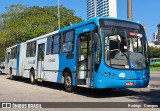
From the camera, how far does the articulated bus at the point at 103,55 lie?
1277cm

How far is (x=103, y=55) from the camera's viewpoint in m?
12.7

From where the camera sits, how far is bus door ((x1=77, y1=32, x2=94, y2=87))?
13.5 meters

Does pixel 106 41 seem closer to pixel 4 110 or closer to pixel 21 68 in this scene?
pixel 4 110

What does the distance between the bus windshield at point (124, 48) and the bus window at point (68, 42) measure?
2.52 metres

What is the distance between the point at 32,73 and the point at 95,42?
9395mm

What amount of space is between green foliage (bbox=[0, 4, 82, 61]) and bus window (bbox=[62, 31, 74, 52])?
3175 cm

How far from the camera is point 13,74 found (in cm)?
2709

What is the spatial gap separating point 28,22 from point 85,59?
126 feet

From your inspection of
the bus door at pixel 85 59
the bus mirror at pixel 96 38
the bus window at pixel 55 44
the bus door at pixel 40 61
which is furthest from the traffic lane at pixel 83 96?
the bus door at pixel 40 61

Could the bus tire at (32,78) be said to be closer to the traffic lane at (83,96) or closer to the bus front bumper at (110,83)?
the traffic lane at (83,96)

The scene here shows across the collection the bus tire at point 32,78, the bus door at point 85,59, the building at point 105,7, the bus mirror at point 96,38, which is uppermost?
the building at point 105,7

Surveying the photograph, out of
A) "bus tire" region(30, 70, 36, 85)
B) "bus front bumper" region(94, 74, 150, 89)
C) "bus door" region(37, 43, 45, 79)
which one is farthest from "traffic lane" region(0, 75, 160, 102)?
"bus tire" region(30, 70, 36, 85)

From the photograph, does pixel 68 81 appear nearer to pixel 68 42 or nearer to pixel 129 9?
pixel 68 42

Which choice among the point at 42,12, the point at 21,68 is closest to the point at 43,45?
the point at 21,68
